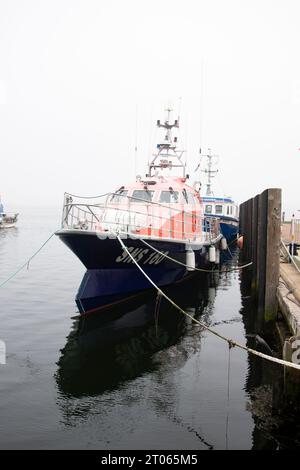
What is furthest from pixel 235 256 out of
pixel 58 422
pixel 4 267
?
pixel 58 422

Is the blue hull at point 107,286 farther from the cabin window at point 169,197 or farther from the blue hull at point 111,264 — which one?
the cabin window at point 169,197

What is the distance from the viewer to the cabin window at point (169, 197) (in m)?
13.5

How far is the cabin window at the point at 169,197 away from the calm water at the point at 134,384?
3514mm

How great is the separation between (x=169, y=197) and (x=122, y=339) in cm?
595

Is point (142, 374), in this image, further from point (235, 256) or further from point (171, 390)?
point (235, 256)

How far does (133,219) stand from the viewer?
39.5 ft

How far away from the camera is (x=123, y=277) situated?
1123 centimetres

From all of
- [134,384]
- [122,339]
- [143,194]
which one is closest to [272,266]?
[122,339]

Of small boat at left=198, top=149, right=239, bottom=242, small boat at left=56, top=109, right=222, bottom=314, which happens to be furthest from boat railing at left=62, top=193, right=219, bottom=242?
small boat at left=198, top=149, right=239, bottom=242

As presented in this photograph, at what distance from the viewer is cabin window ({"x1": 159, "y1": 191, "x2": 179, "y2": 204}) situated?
531 inches

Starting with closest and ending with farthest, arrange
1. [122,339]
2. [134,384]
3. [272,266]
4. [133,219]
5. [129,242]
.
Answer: [134,384] → [272,266] → [122,339] → [129,242] → [133,219]

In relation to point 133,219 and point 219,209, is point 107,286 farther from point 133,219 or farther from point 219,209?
point 219,209

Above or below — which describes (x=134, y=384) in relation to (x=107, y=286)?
below
